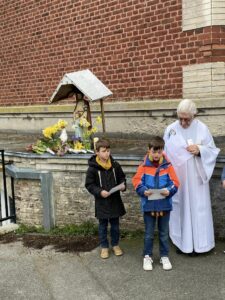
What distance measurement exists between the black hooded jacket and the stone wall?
64 centimetres

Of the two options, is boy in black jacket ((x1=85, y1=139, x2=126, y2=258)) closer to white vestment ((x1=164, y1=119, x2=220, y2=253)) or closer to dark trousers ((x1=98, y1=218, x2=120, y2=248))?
dark trousers ((x1=98, y1=218, x2=120, y2=248))

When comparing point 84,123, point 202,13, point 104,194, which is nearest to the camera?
point 104,194

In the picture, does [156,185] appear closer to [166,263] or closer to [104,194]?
[104,194]

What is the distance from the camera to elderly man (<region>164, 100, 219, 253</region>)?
15.0 ft

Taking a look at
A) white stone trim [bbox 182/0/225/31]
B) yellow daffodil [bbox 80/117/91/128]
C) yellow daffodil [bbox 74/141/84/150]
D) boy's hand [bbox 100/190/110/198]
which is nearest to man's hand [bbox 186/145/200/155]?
boy's hand [bbox 100/190/110/198]

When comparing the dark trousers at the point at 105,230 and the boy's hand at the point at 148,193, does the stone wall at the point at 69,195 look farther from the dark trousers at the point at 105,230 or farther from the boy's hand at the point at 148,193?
the boy's hand at the point at 148,193

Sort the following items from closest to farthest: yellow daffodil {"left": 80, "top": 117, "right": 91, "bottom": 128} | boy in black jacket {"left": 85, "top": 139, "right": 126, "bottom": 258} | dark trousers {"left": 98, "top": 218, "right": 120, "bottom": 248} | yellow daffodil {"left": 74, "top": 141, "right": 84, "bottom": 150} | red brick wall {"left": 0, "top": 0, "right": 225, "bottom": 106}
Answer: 1. boy in black jacket {"left": 85, "top": 139, "right": 126, "bottom": 258}
2. dark trousers {"left": 98, "top": 218, "right": 120, "bottom": 248}
3. yellow daffodil {"left": 74, "top": 141, "right": 84, "bottom": 150}
4. yellow daffodil {"left": 80, "top": 117, "right": 91, "bottom": 128}
5. red brick wall {"left": 0, "top": 0, "right": 225, "bottom": 106}

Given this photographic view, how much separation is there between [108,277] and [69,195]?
171 cm

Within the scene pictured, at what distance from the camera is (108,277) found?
4.29 metres

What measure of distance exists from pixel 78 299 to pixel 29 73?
7.72 metres

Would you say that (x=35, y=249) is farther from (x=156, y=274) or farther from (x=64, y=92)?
(x=64, y=92)

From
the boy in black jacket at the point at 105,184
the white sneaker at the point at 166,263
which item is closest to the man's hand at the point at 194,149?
the boy in black jacket at the point at 105,184

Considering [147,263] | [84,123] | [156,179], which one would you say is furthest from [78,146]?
[147,263]

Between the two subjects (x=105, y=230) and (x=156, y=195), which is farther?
(x=105, y=230)
